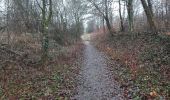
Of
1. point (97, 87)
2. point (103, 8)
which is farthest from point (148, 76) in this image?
point (103, 8)

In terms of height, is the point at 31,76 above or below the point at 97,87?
above

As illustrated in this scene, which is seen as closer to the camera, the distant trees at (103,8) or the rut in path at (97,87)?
the rut in path at (97,87)

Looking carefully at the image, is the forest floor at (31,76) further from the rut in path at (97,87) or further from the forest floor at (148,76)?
the forest floor at (148,76)

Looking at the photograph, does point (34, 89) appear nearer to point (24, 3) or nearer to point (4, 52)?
point (4, 52)

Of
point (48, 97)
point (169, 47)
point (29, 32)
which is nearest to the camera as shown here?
point (48, 97)

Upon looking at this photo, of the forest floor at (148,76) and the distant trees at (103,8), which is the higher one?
the distant trees at (103,8)

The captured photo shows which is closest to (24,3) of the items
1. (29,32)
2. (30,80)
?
(29,32)

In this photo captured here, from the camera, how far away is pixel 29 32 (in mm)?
26938

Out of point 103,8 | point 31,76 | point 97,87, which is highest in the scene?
point 103,8

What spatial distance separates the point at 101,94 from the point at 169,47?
817 centimetres

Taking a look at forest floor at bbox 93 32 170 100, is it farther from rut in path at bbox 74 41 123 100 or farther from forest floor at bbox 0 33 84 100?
forest floor at bbox 0 33 84 100

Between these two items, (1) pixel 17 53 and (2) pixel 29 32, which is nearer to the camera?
(1) pixel 17 53

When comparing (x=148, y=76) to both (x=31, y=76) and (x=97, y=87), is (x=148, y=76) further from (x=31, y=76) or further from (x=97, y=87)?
(x=31, y=76)

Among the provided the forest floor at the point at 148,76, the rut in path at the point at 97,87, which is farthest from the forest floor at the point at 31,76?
the forest floor at the point at 148,76
